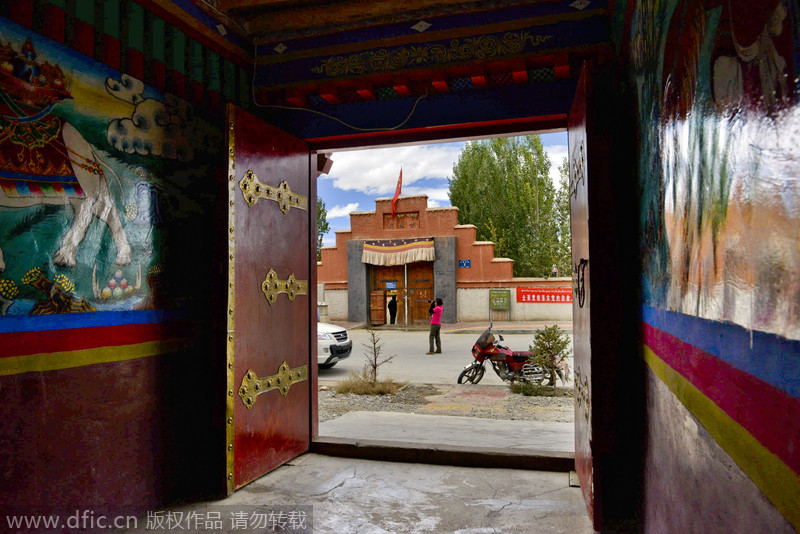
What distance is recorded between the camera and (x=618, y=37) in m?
3.16

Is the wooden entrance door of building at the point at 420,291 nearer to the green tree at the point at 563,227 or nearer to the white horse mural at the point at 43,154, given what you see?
the green tree at the point at 563,227

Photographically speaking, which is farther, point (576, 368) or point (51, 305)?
point (576, 368)

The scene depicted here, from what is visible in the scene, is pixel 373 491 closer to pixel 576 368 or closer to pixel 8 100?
pixel 576 368

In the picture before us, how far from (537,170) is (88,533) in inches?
980

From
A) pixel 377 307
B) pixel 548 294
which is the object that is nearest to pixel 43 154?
pixel 548 294

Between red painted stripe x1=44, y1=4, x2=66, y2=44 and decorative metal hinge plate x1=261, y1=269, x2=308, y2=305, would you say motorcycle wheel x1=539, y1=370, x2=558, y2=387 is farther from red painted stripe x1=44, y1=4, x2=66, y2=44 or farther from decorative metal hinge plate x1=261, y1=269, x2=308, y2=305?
red painted stripe x1=44, y1=4, x2=66, y2=44

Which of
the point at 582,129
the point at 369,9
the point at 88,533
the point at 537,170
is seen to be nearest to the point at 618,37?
the point at 582,129

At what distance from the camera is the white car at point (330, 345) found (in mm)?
9922

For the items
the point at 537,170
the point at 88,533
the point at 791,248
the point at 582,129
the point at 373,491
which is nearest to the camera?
the point at 791,248

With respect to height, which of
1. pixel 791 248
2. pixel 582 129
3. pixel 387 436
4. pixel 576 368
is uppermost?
pixel 582 129

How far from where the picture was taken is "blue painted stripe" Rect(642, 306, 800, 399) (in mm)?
→ 865

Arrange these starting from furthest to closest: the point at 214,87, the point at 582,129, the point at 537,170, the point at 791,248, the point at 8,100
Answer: the point at 537,170 < the point at 214,87 < the point at 582,129 < the point at 8,100 < the point at 791,248

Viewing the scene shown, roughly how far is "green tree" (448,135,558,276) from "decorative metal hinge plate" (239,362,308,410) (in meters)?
20.8

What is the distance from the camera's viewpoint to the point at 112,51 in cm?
302
